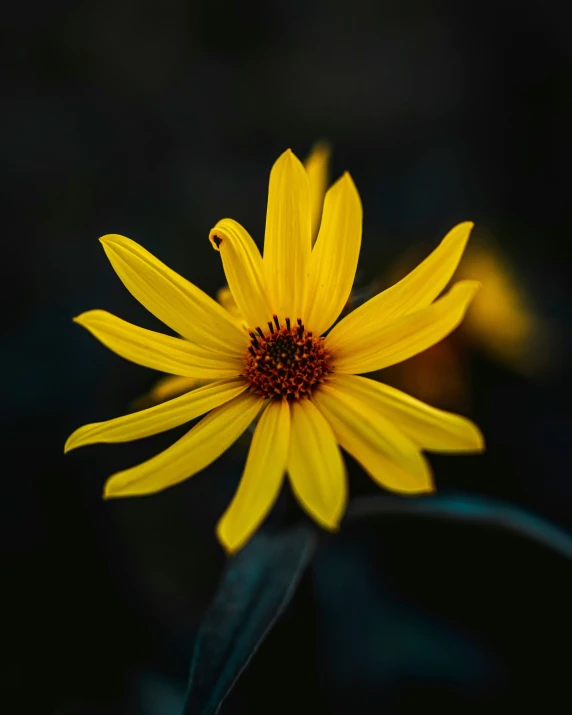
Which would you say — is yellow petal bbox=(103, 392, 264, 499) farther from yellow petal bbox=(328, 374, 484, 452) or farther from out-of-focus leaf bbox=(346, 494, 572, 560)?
out-of-focus leaf bbox=(346, 494, 572, 560)

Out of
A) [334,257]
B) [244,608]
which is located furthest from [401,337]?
[244,608]

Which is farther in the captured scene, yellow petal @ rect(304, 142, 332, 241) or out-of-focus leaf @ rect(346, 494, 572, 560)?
yellow petal @ rect(304, 142, 332, 241)

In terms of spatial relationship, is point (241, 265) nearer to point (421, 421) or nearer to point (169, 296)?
point (169, 296)

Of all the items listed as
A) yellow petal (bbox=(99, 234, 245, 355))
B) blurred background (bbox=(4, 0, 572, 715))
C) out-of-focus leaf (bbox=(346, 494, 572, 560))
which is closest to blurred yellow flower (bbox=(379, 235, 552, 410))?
blurred background (bbox=(4, 0, 572, 715))

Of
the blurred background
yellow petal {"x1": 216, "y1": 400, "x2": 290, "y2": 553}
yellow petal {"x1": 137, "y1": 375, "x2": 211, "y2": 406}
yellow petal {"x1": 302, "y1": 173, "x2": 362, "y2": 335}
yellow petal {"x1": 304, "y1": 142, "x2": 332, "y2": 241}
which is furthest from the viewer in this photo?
the blurred background

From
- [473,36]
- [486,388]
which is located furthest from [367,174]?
[486,388]

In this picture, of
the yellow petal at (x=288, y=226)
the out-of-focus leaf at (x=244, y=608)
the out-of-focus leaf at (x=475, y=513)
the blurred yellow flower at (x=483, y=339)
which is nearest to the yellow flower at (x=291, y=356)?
the yellow petal at (x=288, y=226)
